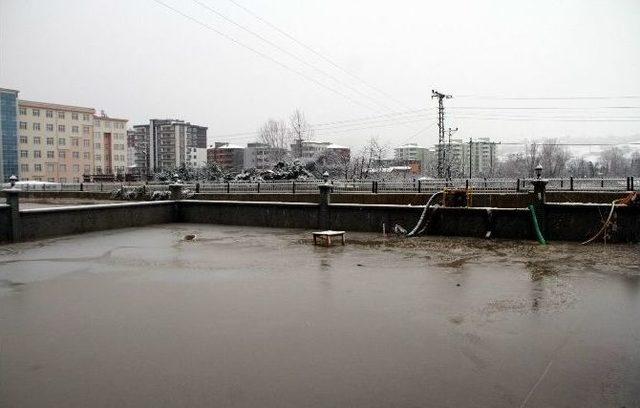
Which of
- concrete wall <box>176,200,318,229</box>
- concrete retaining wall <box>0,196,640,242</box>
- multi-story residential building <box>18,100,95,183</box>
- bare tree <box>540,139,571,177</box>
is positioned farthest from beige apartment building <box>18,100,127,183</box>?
bare tree <box>540,139,571,177</box>

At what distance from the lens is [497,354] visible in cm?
527

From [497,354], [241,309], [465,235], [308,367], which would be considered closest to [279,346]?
[308,367]

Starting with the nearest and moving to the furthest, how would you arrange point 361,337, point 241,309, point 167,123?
1. point 361,337
2. point 241,309
3. point 167,123

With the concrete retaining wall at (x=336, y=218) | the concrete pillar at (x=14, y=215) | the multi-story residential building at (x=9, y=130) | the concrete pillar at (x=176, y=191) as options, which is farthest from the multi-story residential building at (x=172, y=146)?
the concrete pillar at (x=14, y=215)

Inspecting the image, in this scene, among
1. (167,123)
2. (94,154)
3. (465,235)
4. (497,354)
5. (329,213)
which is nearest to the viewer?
(497,354)

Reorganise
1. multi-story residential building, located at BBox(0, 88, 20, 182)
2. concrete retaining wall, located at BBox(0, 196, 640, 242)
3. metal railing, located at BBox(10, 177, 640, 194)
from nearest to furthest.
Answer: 1. concrete retaining wall, located at BBox(0, 196, 640, 242)
2. metal railing, located at BBox(10, 177, 640, 194)
3. multi-story residential building, located at BBox(0, 88, 20, 182)

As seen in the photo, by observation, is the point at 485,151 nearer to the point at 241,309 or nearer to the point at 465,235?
the point at 465,235

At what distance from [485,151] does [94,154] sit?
10188cm

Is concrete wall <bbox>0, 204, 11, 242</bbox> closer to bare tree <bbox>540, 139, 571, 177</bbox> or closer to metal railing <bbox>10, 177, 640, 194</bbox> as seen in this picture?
metal railing <bbox>10, 177, 640, 194</bbox>

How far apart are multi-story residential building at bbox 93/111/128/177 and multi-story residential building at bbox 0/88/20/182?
1514 centimetres

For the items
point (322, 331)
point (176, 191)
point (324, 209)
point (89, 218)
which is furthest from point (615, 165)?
point (322, 331)

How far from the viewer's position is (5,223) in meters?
14.7

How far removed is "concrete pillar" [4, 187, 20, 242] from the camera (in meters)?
→ 14.4

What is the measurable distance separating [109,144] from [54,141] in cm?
1166
